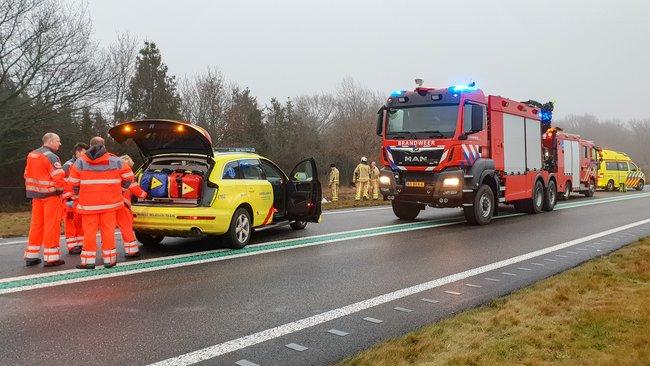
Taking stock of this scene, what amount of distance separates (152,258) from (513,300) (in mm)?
5062

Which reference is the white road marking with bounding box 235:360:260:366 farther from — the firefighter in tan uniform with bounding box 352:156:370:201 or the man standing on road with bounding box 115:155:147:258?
the firefighter in tan uniform with bounding box 352:156:370:201

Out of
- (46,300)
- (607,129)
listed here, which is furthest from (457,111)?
(607,129)

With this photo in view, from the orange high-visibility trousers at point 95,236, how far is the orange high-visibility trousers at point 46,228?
0.53 m

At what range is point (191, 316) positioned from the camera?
491 centimetres

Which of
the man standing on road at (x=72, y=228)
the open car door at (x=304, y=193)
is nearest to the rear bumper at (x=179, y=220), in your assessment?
the man standing on road at (x=72, y=228)

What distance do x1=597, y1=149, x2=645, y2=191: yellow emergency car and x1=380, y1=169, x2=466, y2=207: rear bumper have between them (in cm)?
2289

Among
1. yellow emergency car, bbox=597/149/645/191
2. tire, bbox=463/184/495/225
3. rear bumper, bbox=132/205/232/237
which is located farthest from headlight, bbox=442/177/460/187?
yellow emergency car, bbox=597/149/645/191

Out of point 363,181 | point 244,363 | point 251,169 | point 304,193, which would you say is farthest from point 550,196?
point 244,363

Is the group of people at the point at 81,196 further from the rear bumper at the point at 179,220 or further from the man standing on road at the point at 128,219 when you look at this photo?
the rear bumper at the point at 179,220

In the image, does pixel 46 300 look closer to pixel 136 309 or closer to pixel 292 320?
pixel 136 309

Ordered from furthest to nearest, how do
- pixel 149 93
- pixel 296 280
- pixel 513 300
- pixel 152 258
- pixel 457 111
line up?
1. pixel 149 93
2. pixel 457 111
3. pixel 152 258
4. pixel 296 280
5. pixel 513 300

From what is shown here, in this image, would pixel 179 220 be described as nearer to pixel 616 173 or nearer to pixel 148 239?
pixel 148 239

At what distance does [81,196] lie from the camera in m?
6.82

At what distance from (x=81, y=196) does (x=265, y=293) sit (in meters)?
2.93
